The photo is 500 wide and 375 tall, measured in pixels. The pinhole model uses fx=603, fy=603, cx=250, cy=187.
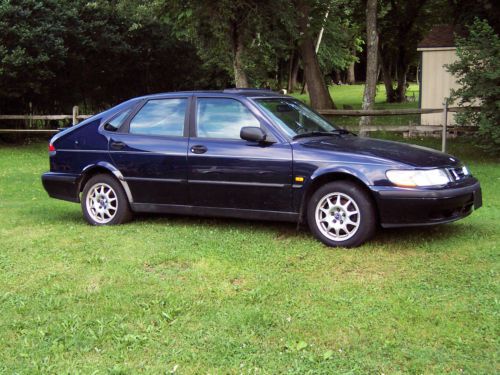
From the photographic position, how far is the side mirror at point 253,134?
6.29 m

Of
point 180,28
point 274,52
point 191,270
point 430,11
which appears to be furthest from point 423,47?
point 191,270

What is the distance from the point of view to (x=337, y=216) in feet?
19.5

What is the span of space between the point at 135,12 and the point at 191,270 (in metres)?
17.0

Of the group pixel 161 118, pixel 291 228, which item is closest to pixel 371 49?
pixel 161 118

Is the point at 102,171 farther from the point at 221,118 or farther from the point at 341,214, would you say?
the point at 341,214

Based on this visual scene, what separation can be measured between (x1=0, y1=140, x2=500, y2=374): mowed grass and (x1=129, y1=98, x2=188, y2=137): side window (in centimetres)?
115

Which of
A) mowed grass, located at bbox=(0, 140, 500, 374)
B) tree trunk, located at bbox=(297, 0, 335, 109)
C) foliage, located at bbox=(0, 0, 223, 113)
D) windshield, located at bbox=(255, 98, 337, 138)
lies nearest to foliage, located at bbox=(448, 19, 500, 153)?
mowed grass, located at bbox=(0, 140, 500, 374)

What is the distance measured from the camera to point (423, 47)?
2050cm

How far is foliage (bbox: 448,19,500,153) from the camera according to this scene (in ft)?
39.2

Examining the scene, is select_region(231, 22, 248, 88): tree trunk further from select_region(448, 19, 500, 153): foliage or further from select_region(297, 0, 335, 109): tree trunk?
select_region(297, 0, 335, 109): tree trunk

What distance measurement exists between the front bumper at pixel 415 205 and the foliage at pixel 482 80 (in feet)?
22.2

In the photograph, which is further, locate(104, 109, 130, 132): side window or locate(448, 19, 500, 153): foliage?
locate(448, 19, 500, 153): foliage

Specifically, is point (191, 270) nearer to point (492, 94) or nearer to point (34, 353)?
point (34, 353)

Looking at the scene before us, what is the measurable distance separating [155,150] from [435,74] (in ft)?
51.9
